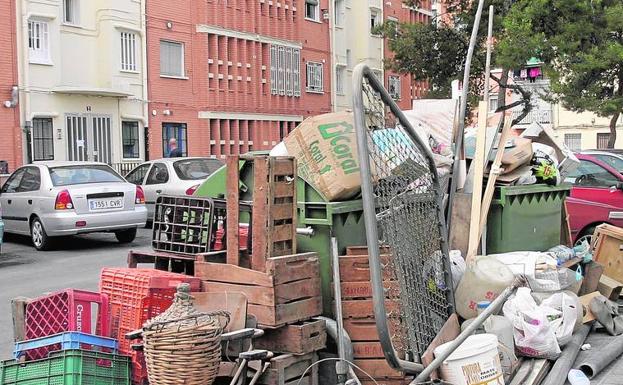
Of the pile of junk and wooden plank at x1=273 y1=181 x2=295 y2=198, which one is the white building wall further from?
wooden plank at x1=273 y1=181 x2=295 y2=198

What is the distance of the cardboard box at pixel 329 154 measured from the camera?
596 centimetres

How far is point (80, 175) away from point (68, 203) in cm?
81

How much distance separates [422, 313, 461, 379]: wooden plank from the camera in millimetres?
5250

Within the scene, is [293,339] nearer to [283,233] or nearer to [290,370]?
[290,370]

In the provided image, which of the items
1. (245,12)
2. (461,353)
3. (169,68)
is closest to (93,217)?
(461,353)

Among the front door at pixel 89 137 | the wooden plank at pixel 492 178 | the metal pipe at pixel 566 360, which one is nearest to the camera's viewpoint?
the metal pipe at pixel 566 360

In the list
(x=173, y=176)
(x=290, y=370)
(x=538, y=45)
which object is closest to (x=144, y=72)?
(x=173, y=176)

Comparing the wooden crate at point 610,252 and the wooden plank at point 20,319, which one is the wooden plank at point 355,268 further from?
the wooden crate at point 610,252

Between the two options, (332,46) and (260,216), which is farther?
(332,46)

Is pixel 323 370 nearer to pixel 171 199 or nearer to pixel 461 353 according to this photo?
pixel 461 353

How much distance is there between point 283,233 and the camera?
18.1 ft

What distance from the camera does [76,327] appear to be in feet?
17.3

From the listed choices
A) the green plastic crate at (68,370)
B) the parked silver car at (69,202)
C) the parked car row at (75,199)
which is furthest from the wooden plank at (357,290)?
the parked silver car at (69,202)

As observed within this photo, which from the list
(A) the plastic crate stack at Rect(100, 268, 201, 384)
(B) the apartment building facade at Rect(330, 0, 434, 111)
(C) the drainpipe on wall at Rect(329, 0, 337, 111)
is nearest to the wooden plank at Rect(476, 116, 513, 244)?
(A) the plastic crate stack at Rect(100, 268, 201, 384)
